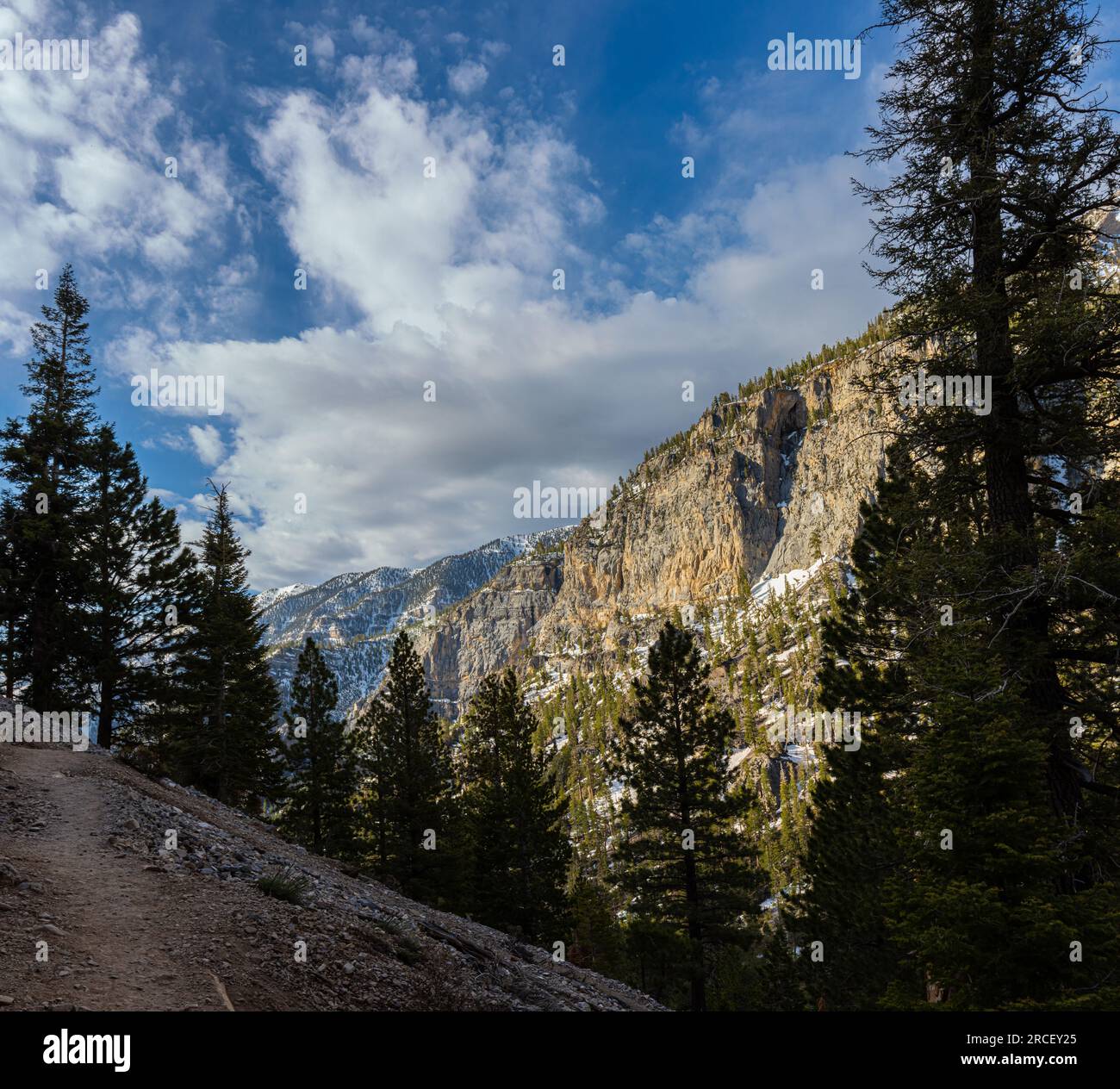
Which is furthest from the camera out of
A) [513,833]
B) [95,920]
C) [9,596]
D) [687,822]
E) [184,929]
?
[513,833]

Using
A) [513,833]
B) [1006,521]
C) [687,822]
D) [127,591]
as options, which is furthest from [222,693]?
[1006,521]

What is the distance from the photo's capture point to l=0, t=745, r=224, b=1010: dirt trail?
497cm

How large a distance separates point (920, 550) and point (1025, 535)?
1.08 m

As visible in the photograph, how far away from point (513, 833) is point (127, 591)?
20.0m

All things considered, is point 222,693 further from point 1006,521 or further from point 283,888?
point 1006,521

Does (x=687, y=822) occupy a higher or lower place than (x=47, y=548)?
lower

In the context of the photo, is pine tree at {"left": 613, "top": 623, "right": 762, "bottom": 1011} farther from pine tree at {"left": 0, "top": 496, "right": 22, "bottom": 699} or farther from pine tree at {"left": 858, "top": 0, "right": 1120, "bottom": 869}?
pine tree at {"left": 0, "top": 496, "right": 22, "bottom": 699}

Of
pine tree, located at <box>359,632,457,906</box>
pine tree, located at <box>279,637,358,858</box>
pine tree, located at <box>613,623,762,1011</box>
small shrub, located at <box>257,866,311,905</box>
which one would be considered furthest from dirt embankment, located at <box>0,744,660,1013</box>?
pine tree, located at <box>279,637,358,858</box>

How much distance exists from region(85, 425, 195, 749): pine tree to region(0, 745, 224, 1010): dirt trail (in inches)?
672

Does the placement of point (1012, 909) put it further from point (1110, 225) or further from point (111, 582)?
point (111, 582)

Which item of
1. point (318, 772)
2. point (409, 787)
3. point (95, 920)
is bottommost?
point (409, 787)

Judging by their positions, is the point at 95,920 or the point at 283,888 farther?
the point at 283,888

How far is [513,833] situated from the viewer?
25062mm
